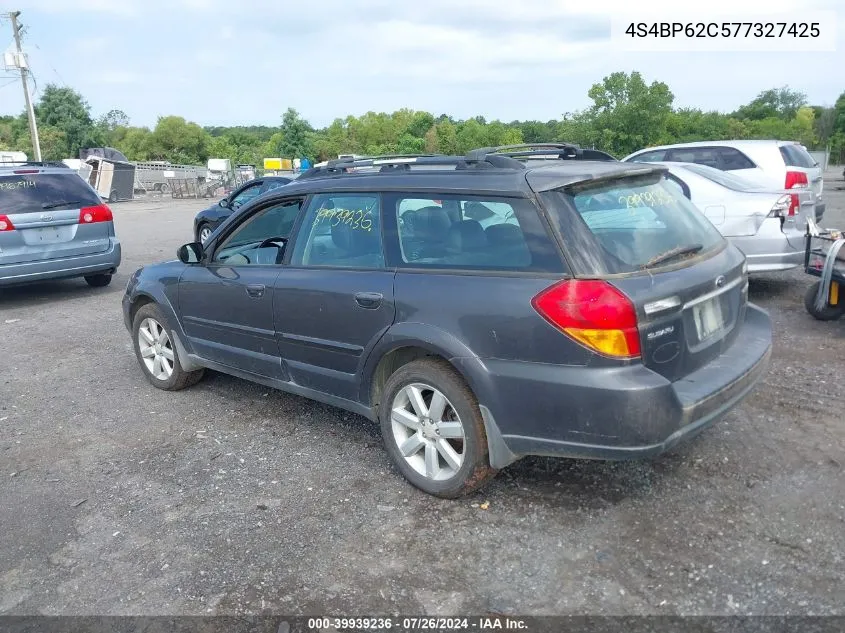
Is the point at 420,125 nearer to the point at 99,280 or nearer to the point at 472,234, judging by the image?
the point at 99,280

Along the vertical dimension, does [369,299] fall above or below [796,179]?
below

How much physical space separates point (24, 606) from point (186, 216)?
22.4 meters

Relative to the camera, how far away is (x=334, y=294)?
4.03 meters

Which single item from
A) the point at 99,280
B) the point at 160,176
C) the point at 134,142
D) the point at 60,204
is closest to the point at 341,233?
the point at 60,204

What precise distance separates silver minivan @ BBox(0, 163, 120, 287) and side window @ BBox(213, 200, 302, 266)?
4.81 metres

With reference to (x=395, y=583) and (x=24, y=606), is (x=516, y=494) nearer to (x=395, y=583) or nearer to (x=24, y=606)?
(x=395, y=583)

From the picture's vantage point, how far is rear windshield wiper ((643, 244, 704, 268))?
11.2 ft

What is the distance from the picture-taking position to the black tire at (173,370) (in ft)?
17.9

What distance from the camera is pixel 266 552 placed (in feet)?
11.0

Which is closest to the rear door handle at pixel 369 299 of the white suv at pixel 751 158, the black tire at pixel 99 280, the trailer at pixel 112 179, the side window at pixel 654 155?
the black tire at pixel 99 280

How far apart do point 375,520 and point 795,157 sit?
11490 mm

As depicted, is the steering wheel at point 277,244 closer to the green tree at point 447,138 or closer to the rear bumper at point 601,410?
the rear bumper at point 601,410

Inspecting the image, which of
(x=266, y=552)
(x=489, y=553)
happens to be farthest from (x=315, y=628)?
(x=489, y=553)

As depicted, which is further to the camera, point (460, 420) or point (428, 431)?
point (428, 431)
